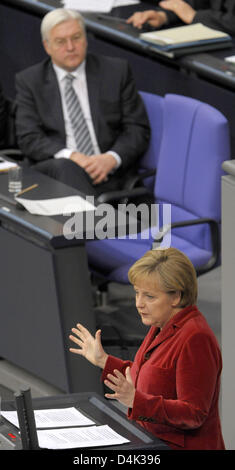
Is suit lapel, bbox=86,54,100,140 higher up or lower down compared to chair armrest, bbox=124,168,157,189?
higher up

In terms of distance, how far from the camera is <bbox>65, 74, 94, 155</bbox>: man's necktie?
211 inches

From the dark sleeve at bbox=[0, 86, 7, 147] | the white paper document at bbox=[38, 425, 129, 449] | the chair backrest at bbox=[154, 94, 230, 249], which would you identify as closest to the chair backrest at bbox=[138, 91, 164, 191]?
the chair backrest at bbox=[154, 94, 230, 249]

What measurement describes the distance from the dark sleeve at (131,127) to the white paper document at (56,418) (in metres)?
2.68

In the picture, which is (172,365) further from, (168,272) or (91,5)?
(91,5)

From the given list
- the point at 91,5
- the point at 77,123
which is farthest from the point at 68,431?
the point at 91,5

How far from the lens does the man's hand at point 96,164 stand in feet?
16.9

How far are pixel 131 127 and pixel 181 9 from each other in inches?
44.7

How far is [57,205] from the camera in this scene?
14.8 feet

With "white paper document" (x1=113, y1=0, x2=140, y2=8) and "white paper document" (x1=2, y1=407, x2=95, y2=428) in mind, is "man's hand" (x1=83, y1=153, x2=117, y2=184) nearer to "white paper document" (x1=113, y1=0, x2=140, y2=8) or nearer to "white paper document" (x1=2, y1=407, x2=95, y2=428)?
"white paper document" (x1=113, y1=0, x2=140, y2=8)

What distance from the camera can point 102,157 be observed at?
5180 mm

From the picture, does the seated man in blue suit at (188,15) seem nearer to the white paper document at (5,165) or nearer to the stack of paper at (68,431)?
the white paper document at (5,165)

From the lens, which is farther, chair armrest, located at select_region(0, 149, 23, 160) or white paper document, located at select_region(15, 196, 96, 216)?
chair armrest, located at select_region(0, 149, 23, 160)

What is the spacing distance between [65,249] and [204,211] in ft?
2.71

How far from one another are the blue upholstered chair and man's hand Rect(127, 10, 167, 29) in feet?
3.81
